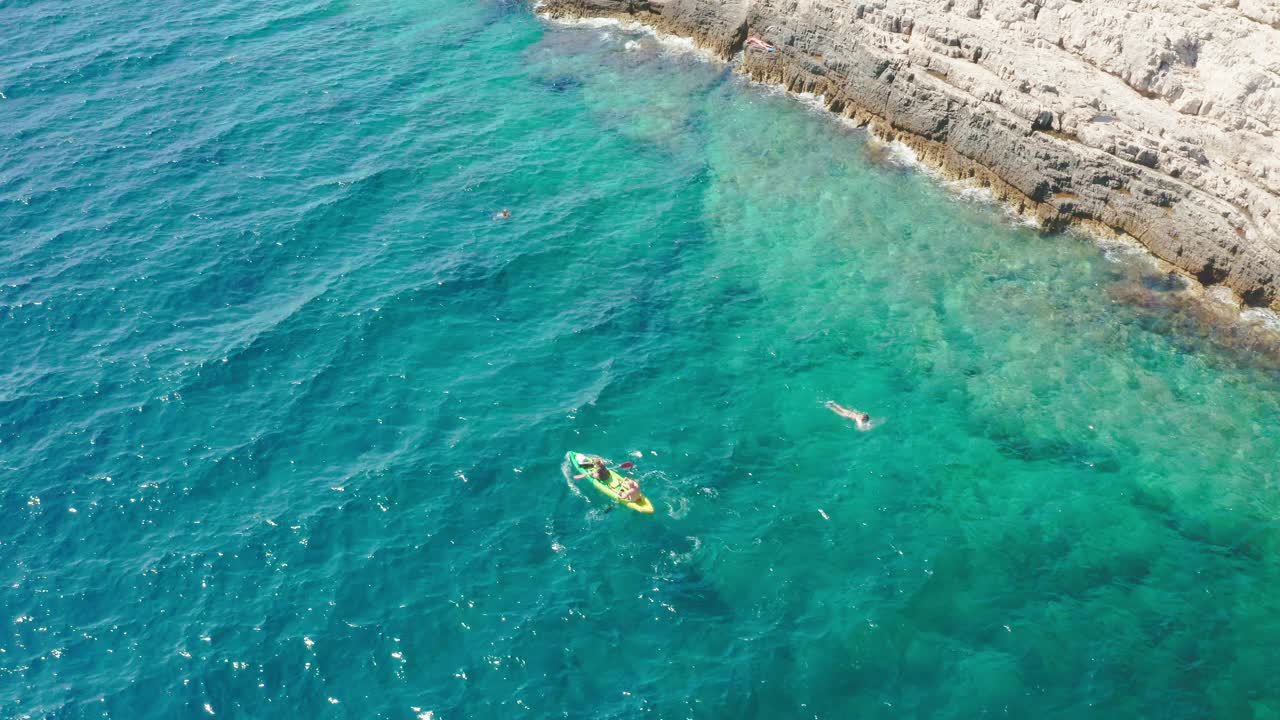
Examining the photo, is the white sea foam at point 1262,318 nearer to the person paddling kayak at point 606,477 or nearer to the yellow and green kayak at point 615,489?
the yellow and green kayak at point 615,489

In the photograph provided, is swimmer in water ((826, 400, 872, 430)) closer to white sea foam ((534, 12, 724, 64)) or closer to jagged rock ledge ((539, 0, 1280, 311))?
jagged rock ledge ((539, 0, 1280, 311))

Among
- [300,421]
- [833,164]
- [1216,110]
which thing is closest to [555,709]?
[300,421]

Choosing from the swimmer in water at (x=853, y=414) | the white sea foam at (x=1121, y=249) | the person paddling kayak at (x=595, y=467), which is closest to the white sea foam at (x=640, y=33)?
the white sea foam at (x=1121, y=249)

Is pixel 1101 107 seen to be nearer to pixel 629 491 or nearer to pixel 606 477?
pixel 629 491

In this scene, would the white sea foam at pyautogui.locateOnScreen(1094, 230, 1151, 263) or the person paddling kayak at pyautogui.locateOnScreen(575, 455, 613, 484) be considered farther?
the white sea foam at pyautogui.locateOnScreen(1094, 230, 1151, 263)

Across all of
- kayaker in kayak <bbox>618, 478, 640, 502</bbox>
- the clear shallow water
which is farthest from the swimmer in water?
kayaker in kayak <bbox>618, 478, 640, 502</bbox>

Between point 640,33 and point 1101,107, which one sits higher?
point 1101,107

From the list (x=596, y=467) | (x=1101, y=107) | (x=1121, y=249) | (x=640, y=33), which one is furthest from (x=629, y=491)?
(x=640, y=33)
